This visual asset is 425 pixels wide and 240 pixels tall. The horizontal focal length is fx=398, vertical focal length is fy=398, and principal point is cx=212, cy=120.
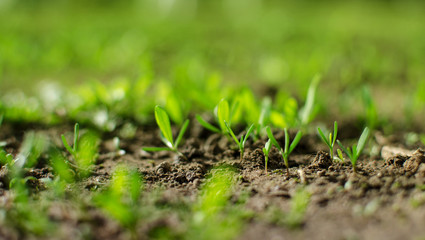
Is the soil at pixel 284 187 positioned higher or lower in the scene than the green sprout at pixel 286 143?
lower

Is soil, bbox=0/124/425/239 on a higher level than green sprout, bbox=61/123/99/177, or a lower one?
lower

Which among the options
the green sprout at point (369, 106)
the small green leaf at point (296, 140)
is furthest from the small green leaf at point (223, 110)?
the green sprout at point (369, 106)

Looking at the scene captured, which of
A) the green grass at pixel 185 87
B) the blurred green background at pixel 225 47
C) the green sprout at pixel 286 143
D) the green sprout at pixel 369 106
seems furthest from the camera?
the blurred green background at pixel 225 47

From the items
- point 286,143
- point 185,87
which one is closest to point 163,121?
point 286,143

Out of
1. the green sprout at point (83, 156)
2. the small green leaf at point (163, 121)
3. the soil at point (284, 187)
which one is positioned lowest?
the soil at point (284, 187)

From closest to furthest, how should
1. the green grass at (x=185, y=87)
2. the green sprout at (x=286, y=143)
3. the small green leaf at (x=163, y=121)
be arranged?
the green grass at (x=185, y=87)
the green sprout at (x=286, y=143)
the small green leaf at (x=163, y=121)

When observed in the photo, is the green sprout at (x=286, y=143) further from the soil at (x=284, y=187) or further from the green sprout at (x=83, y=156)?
the green sprout at (x=83, y=156)


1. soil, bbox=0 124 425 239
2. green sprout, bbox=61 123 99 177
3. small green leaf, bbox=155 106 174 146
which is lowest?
soil, bbox=0 124 425 239

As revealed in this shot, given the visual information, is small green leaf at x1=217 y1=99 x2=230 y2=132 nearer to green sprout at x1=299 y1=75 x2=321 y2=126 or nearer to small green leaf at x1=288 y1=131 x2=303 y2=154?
small green leaf at x1=288 y1=131 x2=303 y2=154

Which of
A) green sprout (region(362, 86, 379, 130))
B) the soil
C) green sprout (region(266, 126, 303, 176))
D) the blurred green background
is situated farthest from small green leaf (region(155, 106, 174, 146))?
green sprout (region(362, 86, 379, 130))
